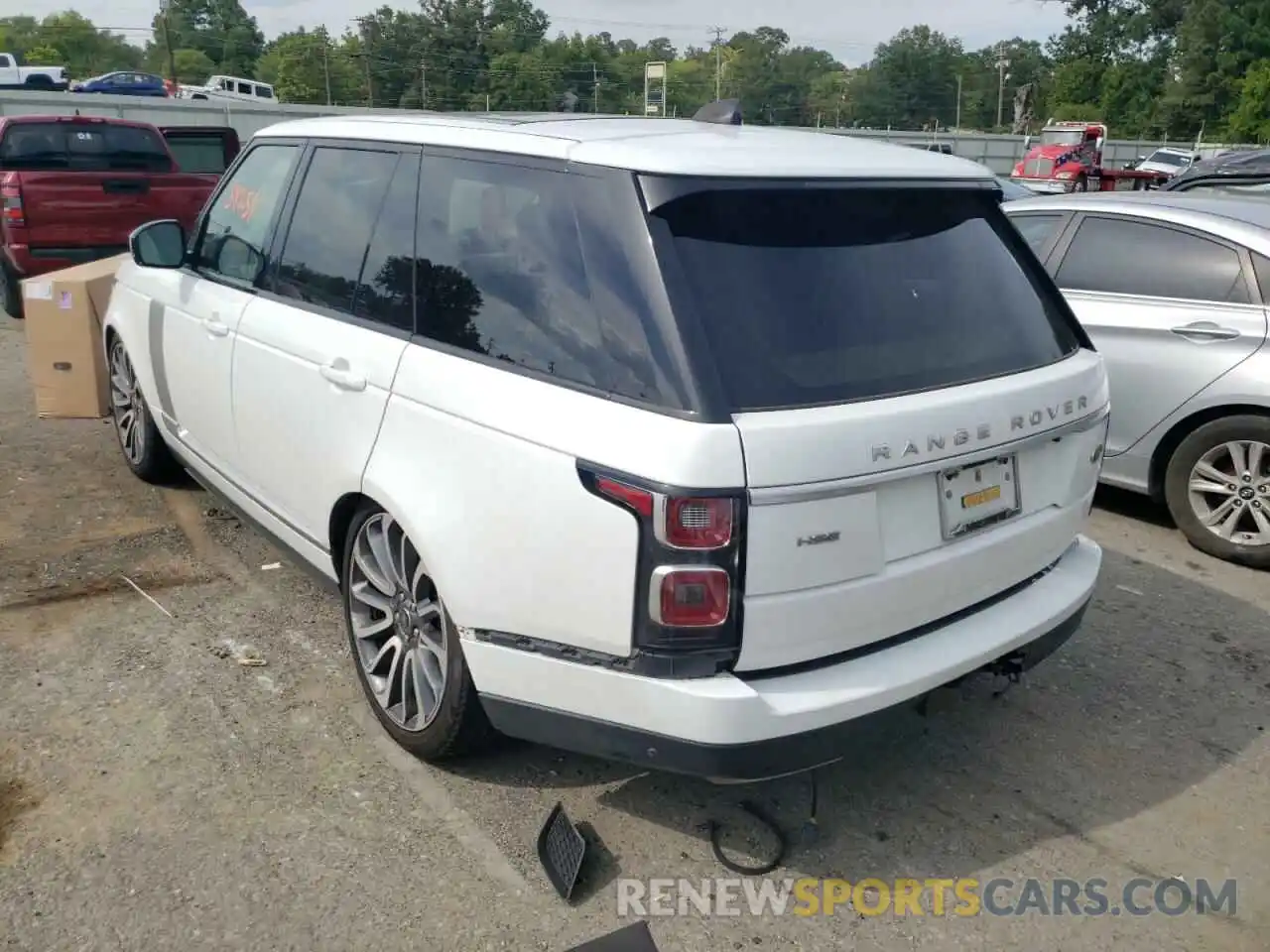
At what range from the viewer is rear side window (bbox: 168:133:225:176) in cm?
1315

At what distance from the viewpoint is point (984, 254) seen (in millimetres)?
3211

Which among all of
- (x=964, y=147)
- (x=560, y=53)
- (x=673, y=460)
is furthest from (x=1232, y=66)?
(x=673, y=460)

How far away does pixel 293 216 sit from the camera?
156 inches

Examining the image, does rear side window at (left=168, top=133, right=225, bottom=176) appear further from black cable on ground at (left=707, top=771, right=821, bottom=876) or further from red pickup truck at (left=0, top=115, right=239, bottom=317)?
black cable on ground at (left=707, top=771, right=821, bottom=876)

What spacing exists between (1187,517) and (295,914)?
4.56 metres

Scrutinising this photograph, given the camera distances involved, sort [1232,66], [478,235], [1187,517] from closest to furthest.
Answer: [478,235]
[1187,517]
[1232,66]

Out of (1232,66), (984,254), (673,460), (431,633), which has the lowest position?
(431,633)

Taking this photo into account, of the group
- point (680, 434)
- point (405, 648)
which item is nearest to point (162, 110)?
point (405, 648)

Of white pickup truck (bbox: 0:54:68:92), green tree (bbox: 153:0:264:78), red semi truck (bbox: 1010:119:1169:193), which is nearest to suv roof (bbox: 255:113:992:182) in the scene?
red semi truck (bbox: 1010:119:1169:193)

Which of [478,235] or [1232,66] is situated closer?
[478,235]

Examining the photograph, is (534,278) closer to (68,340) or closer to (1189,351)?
(1189,351)

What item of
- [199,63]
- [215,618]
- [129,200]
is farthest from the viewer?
[199,63]

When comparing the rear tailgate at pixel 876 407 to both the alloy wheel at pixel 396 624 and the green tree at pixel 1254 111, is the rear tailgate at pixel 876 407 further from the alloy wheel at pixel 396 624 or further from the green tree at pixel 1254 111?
the green tree at pixel 1254 111

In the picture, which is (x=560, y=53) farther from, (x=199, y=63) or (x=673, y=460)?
(x=673, y=460)
